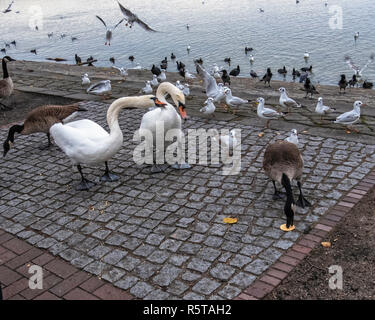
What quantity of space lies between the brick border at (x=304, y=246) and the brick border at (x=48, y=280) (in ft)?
5.05

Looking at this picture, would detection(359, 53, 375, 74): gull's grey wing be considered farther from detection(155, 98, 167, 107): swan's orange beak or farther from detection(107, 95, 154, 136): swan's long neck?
detection(107, 95, 154, 136): swan's long neck

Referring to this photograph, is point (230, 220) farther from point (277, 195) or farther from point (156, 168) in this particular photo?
point (156, 168)

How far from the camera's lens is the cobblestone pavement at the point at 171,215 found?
499cm

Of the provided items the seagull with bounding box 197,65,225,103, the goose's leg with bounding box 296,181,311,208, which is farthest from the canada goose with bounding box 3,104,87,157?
the goose's leg with bounding box 296,181,311,208

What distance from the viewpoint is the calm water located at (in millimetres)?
22516

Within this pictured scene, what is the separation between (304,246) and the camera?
5273mm

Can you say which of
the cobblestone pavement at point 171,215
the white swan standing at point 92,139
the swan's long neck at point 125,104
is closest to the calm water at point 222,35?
the cobblestone pavement at point 171,215

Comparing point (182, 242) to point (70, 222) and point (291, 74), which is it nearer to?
point (70, 222)

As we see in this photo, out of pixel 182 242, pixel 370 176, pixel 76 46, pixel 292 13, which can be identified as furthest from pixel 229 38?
pixel 182 242

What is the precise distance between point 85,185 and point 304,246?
4126 millimetres

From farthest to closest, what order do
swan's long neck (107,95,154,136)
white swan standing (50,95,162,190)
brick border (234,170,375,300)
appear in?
1. swan's long neck (107,95,154,136)
2. white swan standing (50,95,162,190)
3. brick border (234,170,375,300)

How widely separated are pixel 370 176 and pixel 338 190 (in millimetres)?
825

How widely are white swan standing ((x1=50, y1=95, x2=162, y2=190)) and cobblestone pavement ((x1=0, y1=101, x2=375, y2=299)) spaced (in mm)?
720

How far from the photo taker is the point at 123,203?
6.72 m
